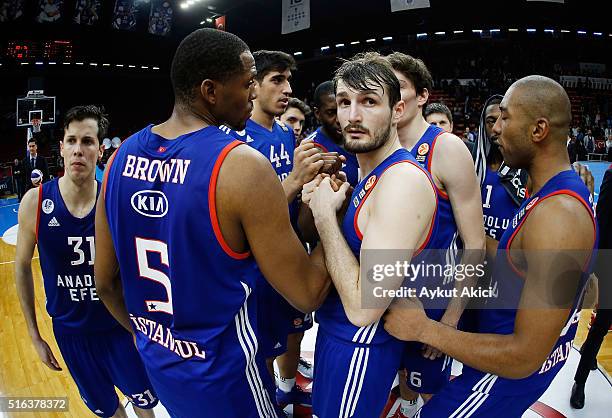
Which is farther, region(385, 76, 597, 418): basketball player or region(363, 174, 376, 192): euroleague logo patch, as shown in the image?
region(363, 174, 376, 192): euroleague logo patch

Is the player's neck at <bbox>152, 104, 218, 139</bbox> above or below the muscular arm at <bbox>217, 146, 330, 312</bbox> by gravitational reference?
above

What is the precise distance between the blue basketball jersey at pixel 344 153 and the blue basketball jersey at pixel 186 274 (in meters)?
1.72

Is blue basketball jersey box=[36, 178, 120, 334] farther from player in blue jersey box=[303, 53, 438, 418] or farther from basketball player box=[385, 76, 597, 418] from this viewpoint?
basketball player box=[385, 76, 597, 418]

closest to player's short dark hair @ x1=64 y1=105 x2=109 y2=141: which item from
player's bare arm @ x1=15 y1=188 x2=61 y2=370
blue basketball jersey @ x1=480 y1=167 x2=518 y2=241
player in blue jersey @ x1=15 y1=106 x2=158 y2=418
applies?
player in blue jersey @ x1=15 y1=106 x2=158 y2=418

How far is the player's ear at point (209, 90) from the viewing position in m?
1.70

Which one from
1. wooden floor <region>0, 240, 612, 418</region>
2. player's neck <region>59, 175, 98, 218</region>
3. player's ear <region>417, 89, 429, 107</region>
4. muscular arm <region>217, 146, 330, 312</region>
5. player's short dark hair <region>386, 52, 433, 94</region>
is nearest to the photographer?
muscular arm <region>217, 146, 330, 312</region>

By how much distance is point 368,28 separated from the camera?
23328 millimetres

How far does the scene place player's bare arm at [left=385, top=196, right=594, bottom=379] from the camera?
68.2 inches

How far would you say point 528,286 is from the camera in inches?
69.9

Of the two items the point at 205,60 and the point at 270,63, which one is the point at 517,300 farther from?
the point at 270,63

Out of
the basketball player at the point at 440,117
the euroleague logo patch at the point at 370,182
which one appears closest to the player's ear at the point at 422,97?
the euroleague logo patch at the point at 370,182

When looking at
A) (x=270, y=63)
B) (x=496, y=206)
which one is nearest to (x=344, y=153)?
(x=270, y=63)

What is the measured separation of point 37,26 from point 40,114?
28.4 ft

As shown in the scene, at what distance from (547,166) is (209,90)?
1450 millimetres
